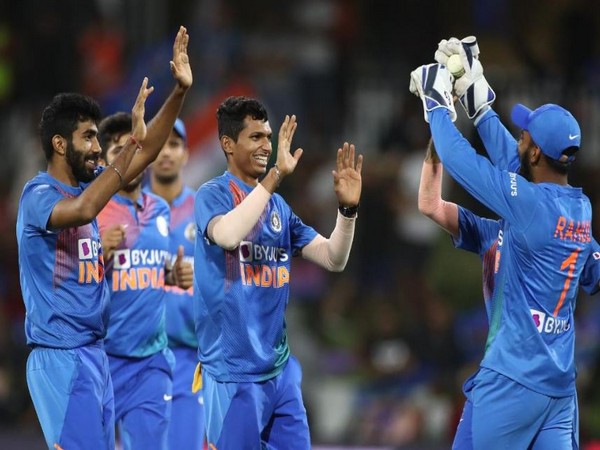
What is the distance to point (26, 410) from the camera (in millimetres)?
11570

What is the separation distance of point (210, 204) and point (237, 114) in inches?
21.4

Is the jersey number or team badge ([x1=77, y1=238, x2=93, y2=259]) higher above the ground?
team badge ([x1=77, y1=238, x2=93, y2=259])

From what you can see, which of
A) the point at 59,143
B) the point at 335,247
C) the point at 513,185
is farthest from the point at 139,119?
the point at 513,185

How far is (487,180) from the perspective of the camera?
5.67 m

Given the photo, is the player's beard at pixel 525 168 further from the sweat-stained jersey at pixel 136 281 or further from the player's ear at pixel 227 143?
the sweat-stained jersey at pixel 136 281

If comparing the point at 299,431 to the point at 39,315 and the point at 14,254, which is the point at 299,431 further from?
the point at 14,254

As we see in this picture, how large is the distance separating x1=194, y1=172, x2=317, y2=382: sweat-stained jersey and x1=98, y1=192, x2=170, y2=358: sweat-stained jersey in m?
0.87

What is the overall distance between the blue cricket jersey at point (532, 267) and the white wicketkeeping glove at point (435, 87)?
0.16 meters

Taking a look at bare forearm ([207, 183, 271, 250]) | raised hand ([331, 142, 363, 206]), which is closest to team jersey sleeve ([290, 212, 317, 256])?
raised hand ([331, 142, 363, 206])

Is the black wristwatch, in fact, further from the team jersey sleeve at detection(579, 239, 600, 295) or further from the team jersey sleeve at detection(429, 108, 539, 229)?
the team jersey sleeve at detection(579, 239, 600, 295)

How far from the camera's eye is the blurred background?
432 inches

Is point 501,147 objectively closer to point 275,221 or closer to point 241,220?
point 275,221

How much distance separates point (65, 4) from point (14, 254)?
3.16 metres

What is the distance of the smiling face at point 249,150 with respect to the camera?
6.22 m
